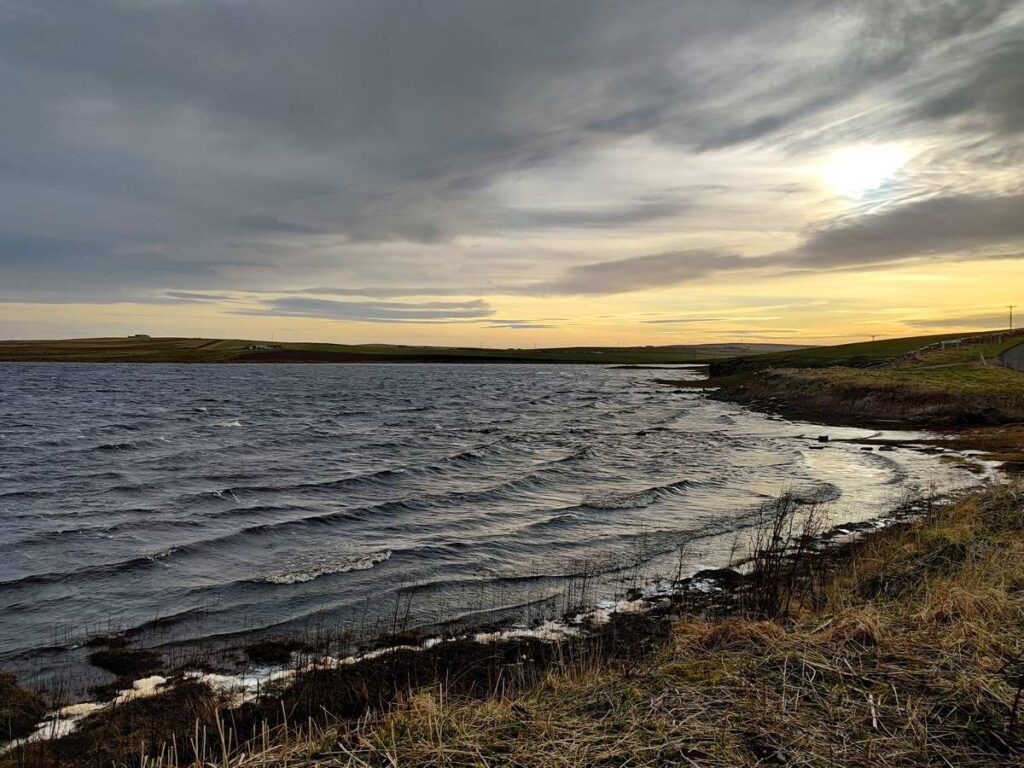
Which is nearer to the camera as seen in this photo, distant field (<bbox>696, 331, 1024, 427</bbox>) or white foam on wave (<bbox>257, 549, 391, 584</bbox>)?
white foam on wave (<bbox>257, 549, 391, 584</bbox>)

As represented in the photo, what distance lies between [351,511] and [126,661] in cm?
1059

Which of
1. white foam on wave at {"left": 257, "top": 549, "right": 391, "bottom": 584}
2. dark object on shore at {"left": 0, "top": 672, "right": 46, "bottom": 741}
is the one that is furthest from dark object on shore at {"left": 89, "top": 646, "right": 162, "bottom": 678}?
white foam on wave at {"left": 257, "top": 549, "right": 391, "bottom": 584}

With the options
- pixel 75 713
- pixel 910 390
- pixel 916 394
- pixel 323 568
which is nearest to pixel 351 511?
pixel 323 568

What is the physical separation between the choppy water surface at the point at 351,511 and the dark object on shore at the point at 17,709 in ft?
4.66

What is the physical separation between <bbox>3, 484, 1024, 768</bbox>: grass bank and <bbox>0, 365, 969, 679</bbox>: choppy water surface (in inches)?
141

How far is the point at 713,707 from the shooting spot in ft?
16.3

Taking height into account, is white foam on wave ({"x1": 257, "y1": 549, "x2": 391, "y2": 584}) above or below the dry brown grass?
below

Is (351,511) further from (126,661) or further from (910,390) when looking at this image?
(910,390)

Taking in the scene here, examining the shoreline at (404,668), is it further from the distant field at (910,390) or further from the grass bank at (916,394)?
the distant field at (910,390)

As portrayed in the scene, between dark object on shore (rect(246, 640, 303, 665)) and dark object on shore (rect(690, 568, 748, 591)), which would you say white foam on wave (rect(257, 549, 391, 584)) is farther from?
dark object on shore (rect(690, 568, 748, 591))

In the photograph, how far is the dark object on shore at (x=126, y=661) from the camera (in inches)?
374

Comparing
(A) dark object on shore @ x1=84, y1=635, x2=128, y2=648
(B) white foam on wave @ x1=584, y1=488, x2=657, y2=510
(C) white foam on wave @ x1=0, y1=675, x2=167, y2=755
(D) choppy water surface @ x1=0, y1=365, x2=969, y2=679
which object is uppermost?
(C) white foam on wave @ x1=0, y1=675, x2=167, y2=755

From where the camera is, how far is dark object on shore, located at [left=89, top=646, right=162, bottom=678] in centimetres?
950

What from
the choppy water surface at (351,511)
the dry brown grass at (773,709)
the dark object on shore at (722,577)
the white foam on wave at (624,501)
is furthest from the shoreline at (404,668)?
the white foam on wave at (624,501)
